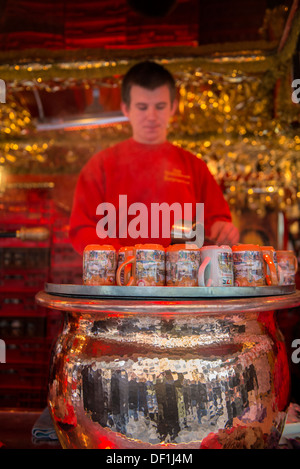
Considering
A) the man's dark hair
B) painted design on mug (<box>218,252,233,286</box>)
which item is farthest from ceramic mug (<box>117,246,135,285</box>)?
the man's dark hair

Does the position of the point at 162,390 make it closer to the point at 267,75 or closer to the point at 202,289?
the point at 202,289

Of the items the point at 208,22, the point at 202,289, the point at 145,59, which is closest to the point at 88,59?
the point at 145,59

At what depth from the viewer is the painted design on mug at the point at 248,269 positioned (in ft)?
3.39

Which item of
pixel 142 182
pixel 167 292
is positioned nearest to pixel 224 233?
pixel 142 182

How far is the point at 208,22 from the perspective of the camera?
8.70ft

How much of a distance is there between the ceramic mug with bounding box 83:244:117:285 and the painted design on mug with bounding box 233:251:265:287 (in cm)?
33

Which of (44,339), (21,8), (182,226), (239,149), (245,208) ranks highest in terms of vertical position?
(21,8)

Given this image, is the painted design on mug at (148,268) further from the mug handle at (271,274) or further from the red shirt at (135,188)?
the red shirt at (135,188)

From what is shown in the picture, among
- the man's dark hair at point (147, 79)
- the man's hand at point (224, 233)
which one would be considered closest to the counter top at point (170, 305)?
the man's hand at point (224, 233)

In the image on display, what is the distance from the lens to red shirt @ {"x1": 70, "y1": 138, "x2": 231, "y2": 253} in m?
2.06

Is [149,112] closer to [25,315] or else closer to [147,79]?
[147,79]

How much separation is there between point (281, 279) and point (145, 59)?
1.95m

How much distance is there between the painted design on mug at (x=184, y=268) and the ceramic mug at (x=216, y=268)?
2 cm
